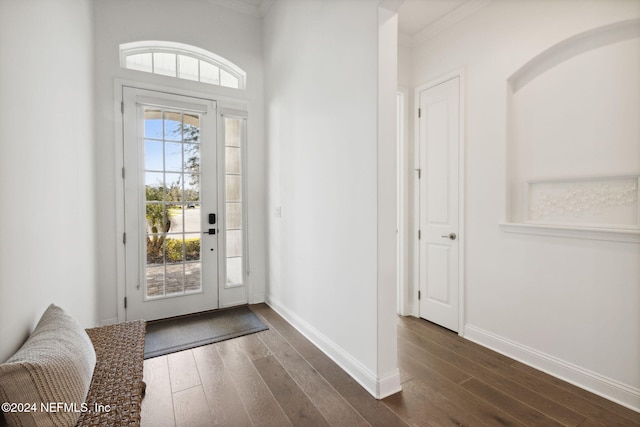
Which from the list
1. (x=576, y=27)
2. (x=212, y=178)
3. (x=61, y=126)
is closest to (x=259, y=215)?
(x=212, y=178)

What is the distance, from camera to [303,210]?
A: 2824mm

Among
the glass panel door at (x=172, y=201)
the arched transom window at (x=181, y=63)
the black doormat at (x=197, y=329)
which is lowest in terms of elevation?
the black doormat at (x=197, y=329)

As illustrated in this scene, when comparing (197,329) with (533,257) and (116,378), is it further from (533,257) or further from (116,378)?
(533,257)

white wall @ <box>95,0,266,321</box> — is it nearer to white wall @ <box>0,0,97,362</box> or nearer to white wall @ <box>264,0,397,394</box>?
A: white wall @ <box>264,0,397,394</box>

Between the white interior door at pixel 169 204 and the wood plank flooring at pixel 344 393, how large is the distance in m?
0.91

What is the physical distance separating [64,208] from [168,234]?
133 centimetres

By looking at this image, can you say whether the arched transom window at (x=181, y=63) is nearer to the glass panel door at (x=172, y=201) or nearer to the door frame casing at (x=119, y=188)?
the door frame casing at (x=119, y=188)

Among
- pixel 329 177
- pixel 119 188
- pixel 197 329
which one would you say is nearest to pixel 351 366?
pixel 329 177

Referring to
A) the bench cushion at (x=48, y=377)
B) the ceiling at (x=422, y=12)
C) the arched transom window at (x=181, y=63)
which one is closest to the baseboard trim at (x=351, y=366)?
the bench cushion at (x=48, y=377)

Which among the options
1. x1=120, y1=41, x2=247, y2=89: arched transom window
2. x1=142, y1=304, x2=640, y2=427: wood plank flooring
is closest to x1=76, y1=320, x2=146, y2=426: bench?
x1=142, y1=304, x2=640, y2=427: wood plank flooring

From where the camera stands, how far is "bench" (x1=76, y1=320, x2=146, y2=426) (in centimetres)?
114

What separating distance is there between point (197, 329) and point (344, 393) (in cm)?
164

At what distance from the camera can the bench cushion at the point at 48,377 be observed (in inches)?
37.6

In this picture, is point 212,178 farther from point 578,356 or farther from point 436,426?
point 578,356
